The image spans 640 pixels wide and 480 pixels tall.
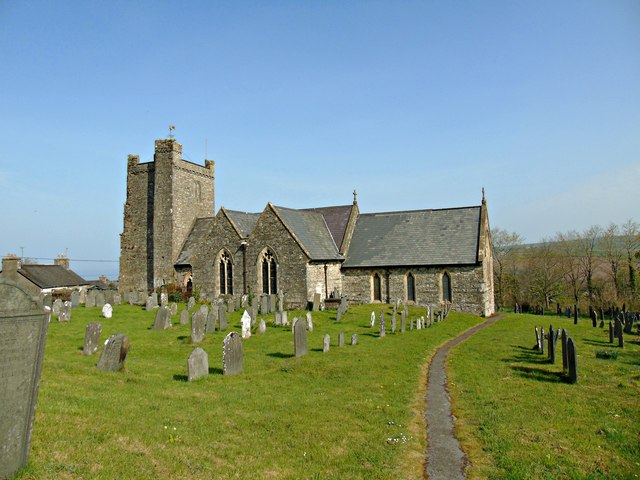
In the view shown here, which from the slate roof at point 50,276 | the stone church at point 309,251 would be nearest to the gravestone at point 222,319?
the stone church at point 309,251

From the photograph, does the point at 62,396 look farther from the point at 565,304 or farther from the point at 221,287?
the point at 565,304

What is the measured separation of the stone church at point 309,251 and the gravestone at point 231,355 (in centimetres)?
1868

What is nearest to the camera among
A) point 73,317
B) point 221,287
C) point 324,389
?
point 324,389

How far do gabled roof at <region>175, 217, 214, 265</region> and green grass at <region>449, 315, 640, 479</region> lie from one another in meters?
26.8

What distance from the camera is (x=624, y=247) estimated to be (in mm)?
55781

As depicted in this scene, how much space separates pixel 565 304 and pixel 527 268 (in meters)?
6.28

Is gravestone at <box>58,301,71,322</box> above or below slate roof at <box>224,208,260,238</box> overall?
below

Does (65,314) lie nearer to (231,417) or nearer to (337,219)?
(231,417)

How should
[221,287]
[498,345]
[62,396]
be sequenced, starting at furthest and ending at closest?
[221,287]
[498,345]
[62,396]

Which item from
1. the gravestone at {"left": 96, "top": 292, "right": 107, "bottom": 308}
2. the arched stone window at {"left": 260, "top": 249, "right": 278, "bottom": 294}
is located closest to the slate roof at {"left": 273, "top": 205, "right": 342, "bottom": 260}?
the arched stone window at {"left": 260, "top": 249, "right": 278, "bottom": 294}

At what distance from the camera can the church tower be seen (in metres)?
41.2

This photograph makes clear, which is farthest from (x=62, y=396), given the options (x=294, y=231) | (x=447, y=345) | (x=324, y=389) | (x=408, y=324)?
(x=294, y=231)

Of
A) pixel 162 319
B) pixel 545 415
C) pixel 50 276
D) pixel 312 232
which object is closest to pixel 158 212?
pixel 312 232

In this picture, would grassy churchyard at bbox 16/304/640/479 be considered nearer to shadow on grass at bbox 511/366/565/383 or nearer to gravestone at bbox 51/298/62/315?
shadow on grass at bbox 511/366/565/383
